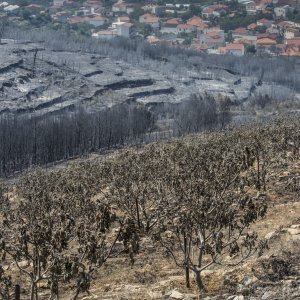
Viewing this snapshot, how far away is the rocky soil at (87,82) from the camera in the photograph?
252ft

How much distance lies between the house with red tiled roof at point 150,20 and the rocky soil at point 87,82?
166 ft

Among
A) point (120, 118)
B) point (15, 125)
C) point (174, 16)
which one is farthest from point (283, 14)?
point (15, 125)

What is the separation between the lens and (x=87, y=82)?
86.1 m

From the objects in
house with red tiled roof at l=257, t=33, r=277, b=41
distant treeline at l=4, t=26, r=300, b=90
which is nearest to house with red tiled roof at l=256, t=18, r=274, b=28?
house with red tiled roof at l=257, t=33, r=277, b=41

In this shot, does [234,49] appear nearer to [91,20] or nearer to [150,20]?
[150,20]

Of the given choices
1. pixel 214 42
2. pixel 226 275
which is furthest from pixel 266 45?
pixel 226 275

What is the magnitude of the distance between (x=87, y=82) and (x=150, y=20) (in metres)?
72.2

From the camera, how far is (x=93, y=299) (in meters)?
13.7

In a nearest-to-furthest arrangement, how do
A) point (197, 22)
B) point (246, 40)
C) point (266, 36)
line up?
point (246, 40) → point (266, 36) → point (197, 22)

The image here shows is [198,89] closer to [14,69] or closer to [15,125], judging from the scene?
[14,69]

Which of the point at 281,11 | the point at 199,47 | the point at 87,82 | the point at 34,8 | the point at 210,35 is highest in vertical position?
the point at 87,82

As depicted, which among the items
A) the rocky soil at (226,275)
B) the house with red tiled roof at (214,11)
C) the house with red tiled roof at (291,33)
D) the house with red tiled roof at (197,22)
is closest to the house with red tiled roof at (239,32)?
the house with red tiled roof at (197,22)

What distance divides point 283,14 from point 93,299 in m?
155

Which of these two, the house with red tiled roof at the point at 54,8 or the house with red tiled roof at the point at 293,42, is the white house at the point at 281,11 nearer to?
the house with red tiled roof at the point at 293,42
